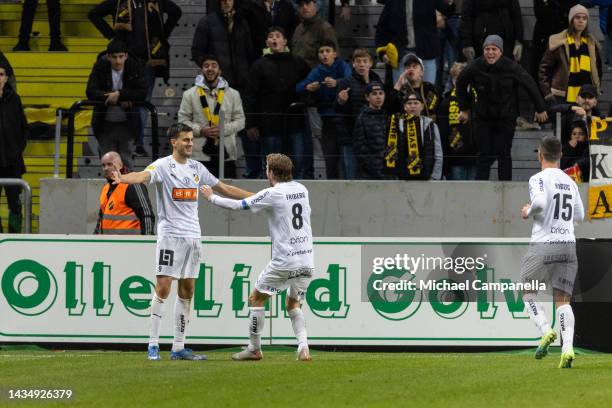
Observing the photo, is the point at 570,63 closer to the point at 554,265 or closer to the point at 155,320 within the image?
the point at 554,265

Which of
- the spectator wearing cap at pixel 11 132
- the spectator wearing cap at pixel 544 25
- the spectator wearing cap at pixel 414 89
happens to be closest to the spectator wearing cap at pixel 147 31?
the spectator wearing cap at pixel 11 132

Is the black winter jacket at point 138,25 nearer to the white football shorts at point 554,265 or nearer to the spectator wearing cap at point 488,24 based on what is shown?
the spectator wearing cap at point 488,24

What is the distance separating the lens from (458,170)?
19.7 metres

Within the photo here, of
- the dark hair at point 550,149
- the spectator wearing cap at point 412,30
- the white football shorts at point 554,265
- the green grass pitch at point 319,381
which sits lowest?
the green grass pitch at point 319,381

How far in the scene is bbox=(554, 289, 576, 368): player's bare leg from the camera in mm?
13938

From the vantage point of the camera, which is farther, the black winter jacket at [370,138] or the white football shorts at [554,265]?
the black winter jacket at [370,138]

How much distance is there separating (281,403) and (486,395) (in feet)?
5.80

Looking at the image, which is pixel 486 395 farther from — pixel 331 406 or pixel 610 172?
pixel 610 172

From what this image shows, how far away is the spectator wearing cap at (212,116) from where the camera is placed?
19.2 m

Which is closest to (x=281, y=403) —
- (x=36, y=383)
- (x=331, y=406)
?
(x=331, y=406)

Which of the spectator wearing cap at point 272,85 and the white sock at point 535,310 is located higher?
the spectator wearing cap at point 272,85

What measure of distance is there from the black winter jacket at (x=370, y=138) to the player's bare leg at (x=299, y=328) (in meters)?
4.47

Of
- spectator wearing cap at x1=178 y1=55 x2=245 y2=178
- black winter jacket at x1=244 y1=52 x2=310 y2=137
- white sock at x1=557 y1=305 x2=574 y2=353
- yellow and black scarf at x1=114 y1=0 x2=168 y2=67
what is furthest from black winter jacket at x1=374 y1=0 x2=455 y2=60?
white sock at x1=557 y1=305 x2=574 y2=353

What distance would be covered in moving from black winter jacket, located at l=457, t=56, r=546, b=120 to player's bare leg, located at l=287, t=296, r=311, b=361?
17.4 feet
